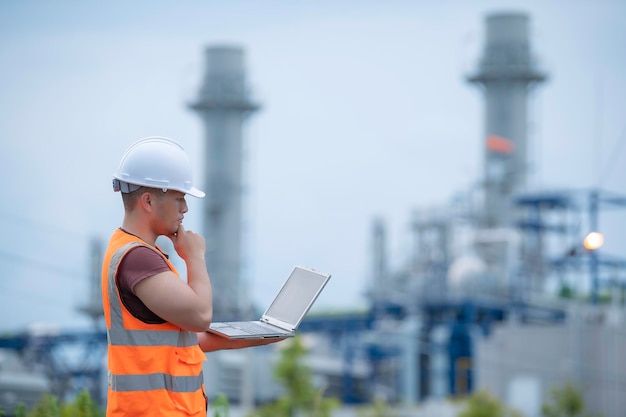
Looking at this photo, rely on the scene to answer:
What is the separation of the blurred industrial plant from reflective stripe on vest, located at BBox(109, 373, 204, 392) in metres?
30.7

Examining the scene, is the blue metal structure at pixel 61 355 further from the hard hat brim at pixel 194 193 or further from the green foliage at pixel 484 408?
the hard hat brim at pixel 194 193

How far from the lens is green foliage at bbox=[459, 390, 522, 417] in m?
26.7

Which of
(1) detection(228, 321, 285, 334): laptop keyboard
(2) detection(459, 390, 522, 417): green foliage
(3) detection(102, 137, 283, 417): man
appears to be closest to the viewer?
(3) detection(102, 137, 283, 417): man

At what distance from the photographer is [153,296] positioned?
2805mm

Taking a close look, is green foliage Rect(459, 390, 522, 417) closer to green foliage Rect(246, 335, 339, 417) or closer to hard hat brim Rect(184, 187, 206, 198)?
green foliage Rect(246, 335, 339, 417)

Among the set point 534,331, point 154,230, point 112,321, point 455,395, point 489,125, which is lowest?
point 455,395

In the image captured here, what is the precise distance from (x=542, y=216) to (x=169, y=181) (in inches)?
1444

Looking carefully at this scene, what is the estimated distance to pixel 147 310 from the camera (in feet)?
9.45

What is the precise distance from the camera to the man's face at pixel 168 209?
9.81 ft

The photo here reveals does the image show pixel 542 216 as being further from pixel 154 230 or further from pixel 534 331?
pixel 154 230

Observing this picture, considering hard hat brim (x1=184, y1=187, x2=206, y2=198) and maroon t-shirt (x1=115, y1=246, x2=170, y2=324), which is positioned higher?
hard hat brim (x1=184, y1=187, x2=206, y2=198)

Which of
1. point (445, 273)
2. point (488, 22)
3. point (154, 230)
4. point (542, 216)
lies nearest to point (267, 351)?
point (445, 273)

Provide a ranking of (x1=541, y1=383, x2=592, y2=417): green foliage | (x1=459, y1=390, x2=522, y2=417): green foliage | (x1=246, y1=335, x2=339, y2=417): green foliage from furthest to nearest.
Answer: (x1=246, y1=335, x2=339, y2=417): green foliage → (x1=459, y1=390, x2=522, y2=417): green foliage → (x1=541, y1=383, x2=592, y2=417): green foliage

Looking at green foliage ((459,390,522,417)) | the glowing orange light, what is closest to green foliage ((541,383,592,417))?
green foliage ((459,390,522,417))
